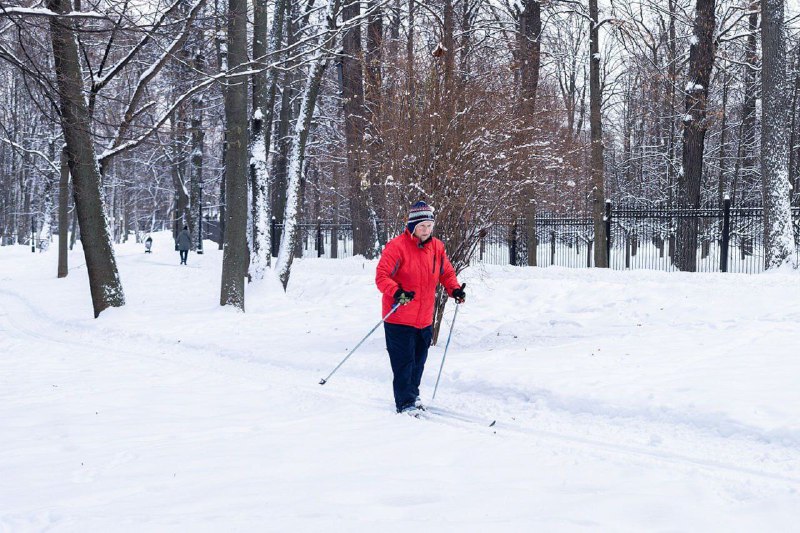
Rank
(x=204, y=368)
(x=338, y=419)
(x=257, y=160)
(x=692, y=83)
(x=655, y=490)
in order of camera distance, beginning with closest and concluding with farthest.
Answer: (x=655, y=490), (x=338, y=419), (x=204, y=368), (x=257, y=160), (x=692, y=83)

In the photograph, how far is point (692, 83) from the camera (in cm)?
1780

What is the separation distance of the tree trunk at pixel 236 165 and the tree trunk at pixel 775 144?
35.2 feet

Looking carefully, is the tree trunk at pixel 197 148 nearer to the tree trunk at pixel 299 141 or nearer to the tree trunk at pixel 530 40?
the tree trunk at pixel 299 141

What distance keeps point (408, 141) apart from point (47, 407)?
17.9 feet

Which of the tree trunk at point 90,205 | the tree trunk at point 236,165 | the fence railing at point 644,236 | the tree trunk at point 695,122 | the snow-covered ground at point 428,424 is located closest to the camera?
the snow-covered ground at point 428,424

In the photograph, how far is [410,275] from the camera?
6770mm

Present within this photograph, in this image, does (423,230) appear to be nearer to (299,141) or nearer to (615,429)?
(615,429)

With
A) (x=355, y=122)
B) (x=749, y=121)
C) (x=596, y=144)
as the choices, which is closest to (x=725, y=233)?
(x=596, y=144)

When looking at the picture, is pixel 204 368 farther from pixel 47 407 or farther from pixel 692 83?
pixel 692 83

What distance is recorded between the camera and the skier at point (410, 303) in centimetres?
668

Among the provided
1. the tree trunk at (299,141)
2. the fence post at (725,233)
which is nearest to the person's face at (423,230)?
the tree trunk at (299,141)

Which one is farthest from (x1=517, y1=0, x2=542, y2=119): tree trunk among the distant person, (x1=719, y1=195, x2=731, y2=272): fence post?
the distant person

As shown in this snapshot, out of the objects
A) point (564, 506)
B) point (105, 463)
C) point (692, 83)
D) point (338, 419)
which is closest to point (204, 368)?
point (338, 419)

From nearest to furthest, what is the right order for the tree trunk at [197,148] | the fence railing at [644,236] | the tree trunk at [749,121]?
the fence railing at [644,236] < the tree trunk at [749,121] < the tree trunk at [197,148]
